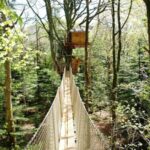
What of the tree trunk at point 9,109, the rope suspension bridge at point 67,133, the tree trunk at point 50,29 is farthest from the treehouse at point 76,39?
the rope suspension bridge at point 67,133

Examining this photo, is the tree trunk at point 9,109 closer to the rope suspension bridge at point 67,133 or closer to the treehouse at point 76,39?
the rope suspension bridge at point 67,133

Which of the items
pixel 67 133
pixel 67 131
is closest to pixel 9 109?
pixel 67 131

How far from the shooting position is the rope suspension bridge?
11.8 feet

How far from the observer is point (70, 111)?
9.17m

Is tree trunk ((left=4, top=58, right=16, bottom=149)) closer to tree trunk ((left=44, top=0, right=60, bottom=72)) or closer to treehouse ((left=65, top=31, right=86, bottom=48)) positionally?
tree trunk ((left=44, top=0, right=60, bottom=72))

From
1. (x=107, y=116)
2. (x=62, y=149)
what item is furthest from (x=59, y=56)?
(x=62, y=149)

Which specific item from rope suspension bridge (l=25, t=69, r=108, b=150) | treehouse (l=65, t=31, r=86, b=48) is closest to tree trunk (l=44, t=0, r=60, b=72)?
rope suspension bridge (l=25, t=69, r=108, b=150)

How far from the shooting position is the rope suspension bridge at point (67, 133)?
3610 mm

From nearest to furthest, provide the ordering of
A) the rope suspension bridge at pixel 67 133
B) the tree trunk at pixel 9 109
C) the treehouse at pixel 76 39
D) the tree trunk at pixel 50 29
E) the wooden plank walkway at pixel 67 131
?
the rope suspension bridge at pixel 67 133, the wooden plank walkway at pixel 67 131, the tree trunk at pixel 9 109, the tree trunk at pixel 50 29, the treehouse at pixel 76 39

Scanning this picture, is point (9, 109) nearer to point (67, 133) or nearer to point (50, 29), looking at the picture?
point (50, 29)

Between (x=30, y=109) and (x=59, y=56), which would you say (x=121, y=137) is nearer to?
(x=30, y=109)

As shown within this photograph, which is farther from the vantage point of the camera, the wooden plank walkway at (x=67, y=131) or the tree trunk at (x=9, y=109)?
the tree trunk at (x=9, y=109)

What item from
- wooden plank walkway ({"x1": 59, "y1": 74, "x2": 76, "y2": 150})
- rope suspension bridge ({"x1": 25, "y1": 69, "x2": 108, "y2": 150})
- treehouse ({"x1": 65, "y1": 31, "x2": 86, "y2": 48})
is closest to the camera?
rope suspension bridge ({"x1": 25, "y1": 69, "x2": 108, "y2": 150})

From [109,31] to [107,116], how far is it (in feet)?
33.7
